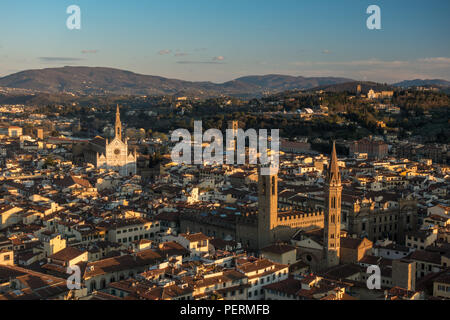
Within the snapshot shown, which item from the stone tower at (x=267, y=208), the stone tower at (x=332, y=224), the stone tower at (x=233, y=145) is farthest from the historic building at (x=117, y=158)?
the stone tower at (x=332, y=224)

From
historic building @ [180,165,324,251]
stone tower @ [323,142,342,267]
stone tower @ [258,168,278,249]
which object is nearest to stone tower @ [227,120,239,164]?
historic building @ [180,165,324,251]

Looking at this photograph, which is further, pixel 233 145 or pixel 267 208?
pixel 233 145

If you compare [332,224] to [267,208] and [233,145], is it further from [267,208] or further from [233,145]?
[233,145]

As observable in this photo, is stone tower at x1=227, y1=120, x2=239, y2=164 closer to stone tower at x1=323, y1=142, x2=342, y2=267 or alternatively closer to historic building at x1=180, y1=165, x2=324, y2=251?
historic building at x1=180, y1=165, x2=324, y2=251

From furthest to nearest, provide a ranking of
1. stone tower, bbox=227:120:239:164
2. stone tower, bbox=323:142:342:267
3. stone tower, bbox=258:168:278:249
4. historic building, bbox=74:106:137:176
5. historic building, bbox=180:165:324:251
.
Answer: stone tower, bbox=227:120:239:164 < historic building, bbox=74:106:137:176 < historic building, bbox=180:165:324:251 < stone tower, bbox=258:168:278:249 < stone tower, bbox=323:142:342:267

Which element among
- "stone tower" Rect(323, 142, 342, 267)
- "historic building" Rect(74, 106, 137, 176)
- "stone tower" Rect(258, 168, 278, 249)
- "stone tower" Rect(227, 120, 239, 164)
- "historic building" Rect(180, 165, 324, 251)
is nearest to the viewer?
"stone tower" Rect(323, 142, 342, 267)

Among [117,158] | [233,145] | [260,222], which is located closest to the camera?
[260,222]

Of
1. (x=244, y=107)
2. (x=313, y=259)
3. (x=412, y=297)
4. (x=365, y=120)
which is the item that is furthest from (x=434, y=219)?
(x=244, y=107)

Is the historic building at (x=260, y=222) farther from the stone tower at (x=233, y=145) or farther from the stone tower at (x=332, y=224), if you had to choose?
the stone tower at (x=233, y=145)

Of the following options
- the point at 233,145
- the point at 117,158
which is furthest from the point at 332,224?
the point at 233,145
